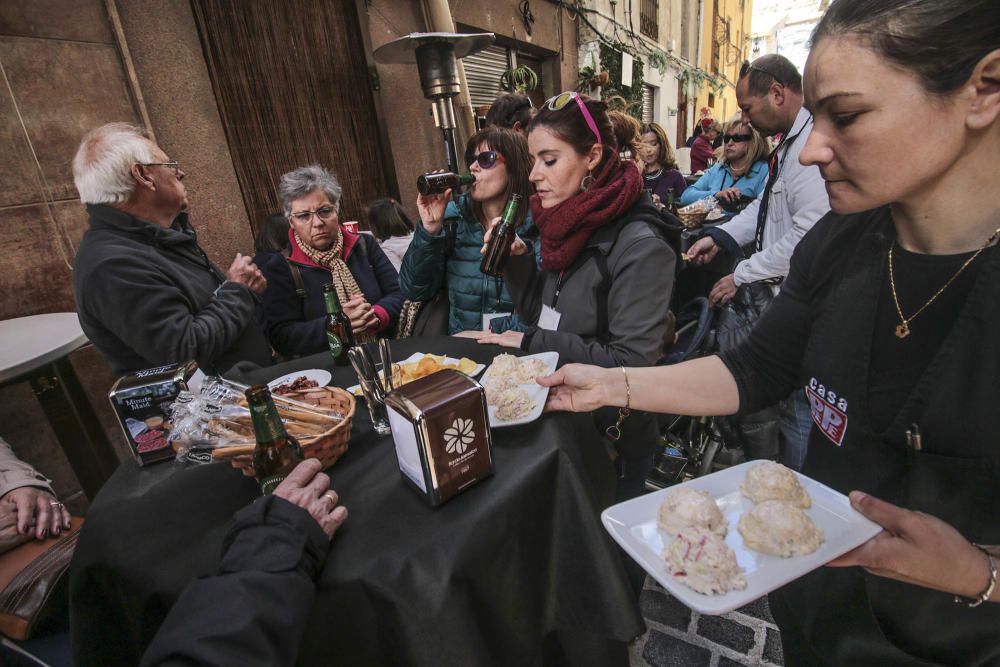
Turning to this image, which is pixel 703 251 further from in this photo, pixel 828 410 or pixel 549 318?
pixel 828 410

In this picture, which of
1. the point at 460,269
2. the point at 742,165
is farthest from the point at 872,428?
the point at 742,165

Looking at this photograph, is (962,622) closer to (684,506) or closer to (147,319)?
(684,506)

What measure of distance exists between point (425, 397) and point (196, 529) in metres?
0.62

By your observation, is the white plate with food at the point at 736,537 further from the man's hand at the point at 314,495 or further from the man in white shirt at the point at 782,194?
the man in white shirt at the point at 782,194

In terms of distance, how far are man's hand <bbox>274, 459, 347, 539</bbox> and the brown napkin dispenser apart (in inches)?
6.9

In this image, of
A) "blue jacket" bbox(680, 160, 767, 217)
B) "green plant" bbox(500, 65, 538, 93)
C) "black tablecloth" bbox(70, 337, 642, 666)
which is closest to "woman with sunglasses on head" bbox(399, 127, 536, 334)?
"black tablecloth" bbox(70, 337, 642, 666)

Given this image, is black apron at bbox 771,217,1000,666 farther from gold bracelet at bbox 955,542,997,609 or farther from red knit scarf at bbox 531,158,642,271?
red knit scarf at bbox 531,158,642,271

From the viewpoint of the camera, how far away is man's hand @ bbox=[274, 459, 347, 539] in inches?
36.9

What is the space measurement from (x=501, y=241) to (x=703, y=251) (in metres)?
2.07

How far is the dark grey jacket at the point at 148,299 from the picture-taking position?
1799 millimetres

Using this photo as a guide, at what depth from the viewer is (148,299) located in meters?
1.82

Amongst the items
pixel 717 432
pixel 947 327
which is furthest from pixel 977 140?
pixel 717 432

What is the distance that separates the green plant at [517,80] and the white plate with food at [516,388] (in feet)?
17.8

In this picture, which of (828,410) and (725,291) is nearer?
(828,410)
